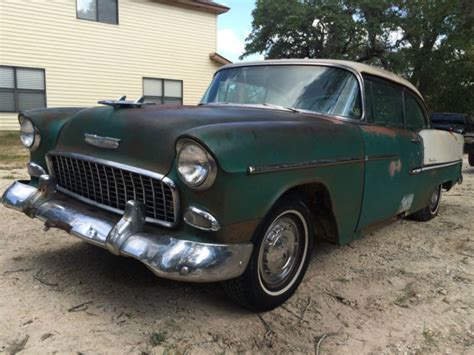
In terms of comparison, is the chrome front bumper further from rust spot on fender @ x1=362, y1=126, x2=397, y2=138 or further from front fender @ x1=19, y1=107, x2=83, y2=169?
rust spot on fender @ x1=362, y1=126, x2=397, y2=138

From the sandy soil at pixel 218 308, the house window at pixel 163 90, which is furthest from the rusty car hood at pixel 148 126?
the house window at pixel 163 90

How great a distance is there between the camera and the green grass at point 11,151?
27.4 ft

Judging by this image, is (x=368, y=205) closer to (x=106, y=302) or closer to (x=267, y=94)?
(x=267, y=94)

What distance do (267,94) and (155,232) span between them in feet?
5.37

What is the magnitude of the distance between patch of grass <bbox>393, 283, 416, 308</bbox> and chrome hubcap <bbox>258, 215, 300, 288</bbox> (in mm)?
771

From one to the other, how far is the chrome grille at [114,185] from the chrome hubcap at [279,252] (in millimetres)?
632

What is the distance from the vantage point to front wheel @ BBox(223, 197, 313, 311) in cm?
259

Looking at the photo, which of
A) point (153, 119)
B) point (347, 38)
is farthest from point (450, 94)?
point (153, 119)

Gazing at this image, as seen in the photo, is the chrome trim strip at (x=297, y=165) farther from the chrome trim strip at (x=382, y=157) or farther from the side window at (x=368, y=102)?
the side window at (x=368, y=102)

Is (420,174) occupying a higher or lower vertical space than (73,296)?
higher

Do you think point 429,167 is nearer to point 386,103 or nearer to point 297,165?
point 386,103

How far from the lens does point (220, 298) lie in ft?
9.62

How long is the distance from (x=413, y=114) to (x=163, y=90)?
11.8 meters

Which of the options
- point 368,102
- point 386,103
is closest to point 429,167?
point 386,103
